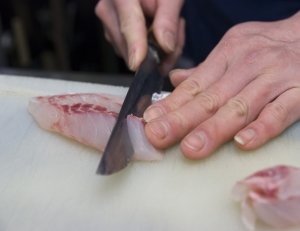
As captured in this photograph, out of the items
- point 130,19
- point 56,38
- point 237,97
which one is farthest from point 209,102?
point 56,38

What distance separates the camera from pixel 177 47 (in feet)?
4.68

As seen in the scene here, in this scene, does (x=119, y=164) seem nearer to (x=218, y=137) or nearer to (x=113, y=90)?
(x=218, y=137)

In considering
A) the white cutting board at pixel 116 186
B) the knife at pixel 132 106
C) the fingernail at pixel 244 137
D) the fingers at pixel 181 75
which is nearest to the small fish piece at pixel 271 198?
the white cutting board at pixel 116 186

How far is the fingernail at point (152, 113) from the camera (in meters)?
0.89

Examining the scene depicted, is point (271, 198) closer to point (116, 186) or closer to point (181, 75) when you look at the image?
point (116, 186)

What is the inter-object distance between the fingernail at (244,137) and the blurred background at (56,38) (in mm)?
1721

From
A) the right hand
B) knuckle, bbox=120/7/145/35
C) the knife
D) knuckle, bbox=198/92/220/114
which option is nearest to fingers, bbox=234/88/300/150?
knuckle, bbox=198/92/220/114

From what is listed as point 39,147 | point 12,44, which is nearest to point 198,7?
point 39,147

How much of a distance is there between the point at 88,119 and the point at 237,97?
378 mm

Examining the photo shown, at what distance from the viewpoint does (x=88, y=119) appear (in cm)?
88

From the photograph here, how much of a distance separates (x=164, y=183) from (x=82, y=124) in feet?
0.81

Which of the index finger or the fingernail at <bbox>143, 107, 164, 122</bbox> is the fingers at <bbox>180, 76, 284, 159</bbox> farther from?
the index finger

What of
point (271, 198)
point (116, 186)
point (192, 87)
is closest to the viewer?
point (271, 198)

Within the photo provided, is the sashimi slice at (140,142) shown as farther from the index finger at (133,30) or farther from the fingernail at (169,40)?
the fingernail at (169,40)
